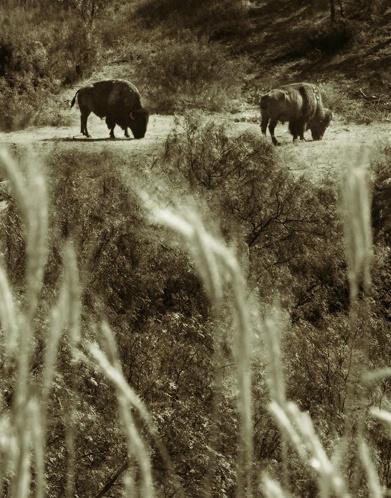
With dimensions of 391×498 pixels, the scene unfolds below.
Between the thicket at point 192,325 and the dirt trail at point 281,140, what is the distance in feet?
1.71

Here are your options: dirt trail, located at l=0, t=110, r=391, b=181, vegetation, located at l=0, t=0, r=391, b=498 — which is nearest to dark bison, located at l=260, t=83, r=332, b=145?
dirt trail, located at l=0, t=110, r=391, b=181

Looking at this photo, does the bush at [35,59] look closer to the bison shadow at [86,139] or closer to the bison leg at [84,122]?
the bison leg at [84,122]

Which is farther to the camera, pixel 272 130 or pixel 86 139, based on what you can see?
pixel 86 139

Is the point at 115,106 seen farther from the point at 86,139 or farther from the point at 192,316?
the point at 192,316

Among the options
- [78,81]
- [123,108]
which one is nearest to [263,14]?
[78,81]

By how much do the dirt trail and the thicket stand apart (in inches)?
20.5

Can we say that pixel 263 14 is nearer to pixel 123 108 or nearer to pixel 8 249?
pixel 123 108

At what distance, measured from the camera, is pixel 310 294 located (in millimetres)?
10531

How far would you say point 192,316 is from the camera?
952 centimetres

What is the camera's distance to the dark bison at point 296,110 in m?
14.1

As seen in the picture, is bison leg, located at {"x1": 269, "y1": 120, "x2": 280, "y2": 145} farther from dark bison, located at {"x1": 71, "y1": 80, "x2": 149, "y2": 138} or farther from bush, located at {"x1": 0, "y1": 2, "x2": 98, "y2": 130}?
bush, located at {"x1": 0, "y1": 2, "x2": 98, "y2": 130}

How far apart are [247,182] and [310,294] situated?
197 cm

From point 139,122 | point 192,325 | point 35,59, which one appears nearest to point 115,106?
point 139,122

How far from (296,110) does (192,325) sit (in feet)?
20.1
